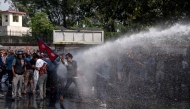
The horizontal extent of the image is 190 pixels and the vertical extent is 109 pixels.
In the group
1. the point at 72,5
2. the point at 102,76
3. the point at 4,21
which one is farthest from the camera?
the point at 4,21

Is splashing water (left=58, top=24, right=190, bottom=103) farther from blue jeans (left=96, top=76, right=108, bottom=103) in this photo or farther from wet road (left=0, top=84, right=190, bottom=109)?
wet road (left=0, top=84, right=190, bottom=109)

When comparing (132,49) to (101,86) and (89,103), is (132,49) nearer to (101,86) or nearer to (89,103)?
(101,86)

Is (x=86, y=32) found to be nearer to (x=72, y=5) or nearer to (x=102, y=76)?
(x=102, y=76)

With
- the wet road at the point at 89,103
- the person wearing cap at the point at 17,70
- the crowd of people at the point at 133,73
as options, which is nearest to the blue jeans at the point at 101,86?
the crowd of people at the point at 133,73

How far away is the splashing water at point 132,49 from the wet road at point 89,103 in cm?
158

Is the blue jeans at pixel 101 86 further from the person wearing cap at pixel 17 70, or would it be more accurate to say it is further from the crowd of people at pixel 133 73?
the person wearing cap at pixel 17 70

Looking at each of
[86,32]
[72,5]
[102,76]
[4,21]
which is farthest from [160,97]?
[4,21]

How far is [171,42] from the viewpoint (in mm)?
14523

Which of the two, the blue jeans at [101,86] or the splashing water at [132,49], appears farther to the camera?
the splashing water at [132,49]

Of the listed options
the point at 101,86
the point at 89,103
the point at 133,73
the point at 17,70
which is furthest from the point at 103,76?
the point at 17,70

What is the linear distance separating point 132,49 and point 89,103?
14.4 ft

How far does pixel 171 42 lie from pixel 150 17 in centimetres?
255

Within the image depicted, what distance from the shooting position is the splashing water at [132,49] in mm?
13961

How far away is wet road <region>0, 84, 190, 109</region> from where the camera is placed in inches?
423
